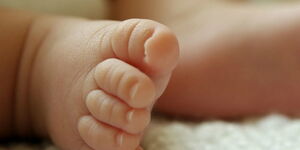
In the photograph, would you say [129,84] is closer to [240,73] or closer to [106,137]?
[106,137]

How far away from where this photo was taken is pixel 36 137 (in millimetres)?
Result: 569

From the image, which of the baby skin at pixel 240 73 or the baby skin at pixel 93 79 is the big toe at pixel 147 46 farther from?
the baby skin at pixel 240 73

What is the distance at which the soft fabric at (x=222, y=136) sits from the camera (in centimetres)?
50

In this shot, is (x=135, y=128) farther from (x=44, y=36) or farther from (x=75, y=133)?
(x=44, y=36)

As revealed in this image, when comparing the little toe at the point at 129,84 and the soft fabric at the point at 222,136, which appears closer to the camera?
the little toe at the point at 129,84

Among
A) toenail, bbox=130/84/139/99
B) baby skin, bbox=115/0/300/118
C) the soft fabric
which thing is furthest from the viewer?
baby skin, bbox=115/0/300/118

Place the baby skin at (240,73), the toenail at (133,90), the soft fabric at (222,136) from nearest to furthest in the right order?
the toenail at (133,90) < the soft fabric at (222,136) < the baby skin at (240,73)

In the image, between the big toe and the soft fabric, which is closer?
the big toe

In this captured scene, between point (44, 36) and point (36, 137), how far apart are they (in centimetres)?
12

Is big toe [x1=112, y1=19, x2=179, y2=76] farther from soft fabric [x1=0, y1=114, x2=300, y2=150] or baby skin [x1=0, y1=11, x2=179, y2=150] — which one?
soft fabric [x1=0, y1=114, x2=300, y2=150]

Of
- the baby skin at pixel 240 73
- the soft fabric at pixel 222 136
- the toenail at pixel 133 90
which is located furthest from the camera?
the baby skin at pixel 240 73

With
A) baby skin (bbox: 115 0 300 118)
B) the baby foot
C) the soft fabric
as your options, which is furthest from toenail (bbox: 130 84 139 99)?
baby skin (bbox: 115 0 300 118)

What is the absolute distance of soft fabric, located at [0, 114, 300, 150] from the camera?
19.9 inches

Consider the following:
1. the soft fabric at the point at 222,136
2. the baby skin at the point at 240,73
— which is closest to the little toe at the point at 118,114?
the soft fabric at the point at 222,136
